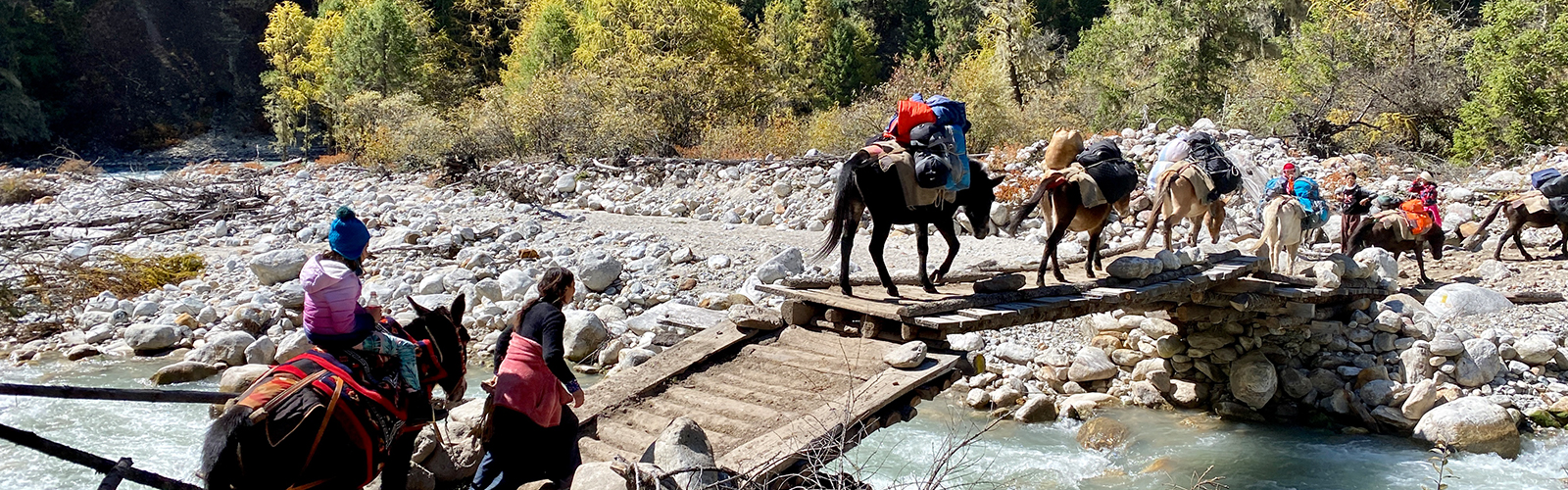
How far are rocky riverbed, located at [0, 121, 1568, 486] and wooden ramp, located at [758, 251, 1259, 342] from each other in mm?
728

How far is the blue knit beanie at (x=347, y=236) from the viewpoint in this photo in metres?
3.97

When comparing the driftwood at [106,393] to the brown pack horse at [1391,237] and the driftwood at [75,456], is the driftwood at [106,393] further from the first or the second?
the brown pack horse at [1391,237]

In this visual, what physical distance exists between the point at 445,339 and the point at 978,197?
363cm

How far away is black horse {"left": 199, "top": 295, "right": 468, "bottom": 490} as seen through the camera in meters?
3.60

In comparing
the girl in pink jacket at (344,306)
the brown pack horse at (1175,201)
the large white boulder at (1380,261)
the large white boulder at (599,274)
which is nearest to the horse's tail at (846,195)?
the girl in pink jacket at (344,306)

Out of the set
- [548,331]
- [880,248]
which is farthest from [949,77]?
[548,331]

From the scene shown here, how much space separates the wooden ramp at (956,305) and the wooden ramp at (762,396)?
143 mm

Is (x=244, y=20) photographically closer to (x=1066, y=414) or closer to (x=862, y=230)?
(x=862, y=230)

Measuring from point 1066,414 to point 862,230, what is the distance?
6580mm

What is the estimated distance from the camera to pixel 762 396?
17.7 feet

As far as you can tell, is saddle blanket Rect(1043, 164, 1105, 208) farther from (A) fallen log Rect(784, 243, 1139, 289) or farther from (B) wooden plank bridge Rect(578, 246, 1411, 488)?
(A) fallen log Rect(784, 243, 1139, 289)

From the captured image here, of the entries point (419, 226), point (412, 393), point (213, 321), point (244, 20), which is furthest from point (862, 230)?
point (244, 20)

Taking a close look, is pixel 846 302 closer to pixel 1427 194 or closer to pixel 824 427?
pixel 824 427

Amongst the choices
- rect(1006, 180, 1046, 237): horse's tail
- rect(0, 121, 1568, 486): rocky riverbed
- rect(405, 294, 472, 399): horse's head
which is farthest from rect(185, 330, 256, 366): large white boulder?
rect(1006, 180, 1046, 237): horse's tail
